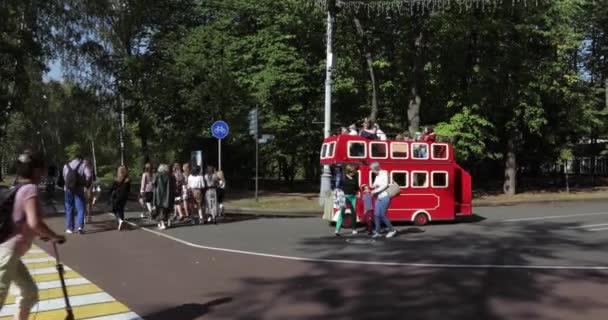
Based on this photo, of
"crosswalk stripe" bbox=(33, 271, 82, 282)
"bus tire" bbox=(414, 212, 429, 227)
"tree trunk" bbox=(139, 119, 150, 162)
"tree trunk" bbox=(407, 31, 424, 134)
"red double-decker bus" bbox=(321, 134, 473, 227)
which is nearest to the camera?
"crosswalk stripe" bbox=(33, 271, 82, 282)

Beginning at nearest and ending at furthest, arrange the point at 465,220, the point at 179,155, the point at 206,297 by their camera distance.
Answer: the point at 206,297, the point at 465,220, the point at 179,155

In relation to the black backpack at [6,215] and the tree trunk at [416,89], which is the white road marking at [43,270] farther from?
the tree trunk at [416,89]

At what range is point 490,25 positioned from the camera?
86.3 feet

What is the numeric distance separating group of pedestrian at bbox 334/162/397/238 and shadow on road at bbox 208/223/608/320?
193 cm

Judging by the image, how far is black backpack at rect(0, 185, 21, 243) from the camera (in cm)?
485

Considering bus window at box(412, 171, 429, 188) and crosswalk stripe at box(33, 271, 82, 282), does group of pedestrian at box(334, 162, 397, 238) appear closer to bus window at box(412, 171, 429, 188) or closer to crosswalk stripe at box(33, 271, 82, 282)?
bus window at box(412, 171, 429, 188)

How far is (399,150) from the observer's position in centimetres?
1608

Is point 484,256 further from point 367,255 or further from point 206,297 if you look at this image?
point 206,297

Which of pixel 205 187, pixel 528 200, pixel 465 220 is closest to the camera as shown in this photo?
pixel 205 187

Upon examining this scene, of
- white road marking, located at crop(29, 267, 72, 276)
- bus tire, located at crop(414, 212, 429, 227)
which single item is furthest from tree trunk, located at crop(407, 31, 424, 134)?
white road marking, located at crop(29, 267, 72, 276)

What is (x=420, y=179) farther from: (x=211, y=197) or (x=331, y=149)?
(x=211, y=197)

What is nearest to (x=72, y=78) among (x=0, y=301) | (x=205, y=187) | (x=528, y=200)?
(x=205, y=187)

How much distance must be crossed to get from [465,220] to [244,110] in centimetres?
1417

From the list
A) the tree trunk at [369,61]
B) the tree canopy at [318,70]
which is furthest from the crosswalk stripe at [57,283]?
the tree trunk at [369,61]
